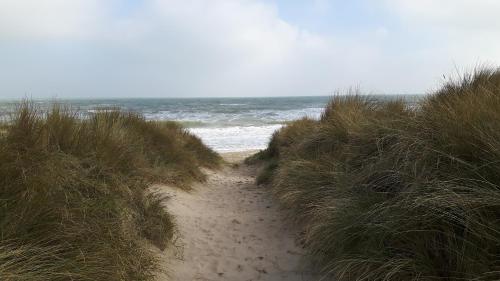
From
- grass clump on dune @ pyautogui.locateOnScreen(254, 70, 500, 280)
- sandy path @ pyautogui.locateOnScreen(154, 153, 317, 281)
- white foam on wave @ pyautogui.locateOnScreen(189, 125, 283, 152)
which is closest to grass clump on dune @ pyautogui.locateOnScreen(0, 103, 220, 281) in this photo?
sandy path @ pyautogui.locateOnScreen(154, 153, 317, 281)

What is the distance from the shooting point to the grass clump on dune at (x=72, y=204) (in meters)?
2.74

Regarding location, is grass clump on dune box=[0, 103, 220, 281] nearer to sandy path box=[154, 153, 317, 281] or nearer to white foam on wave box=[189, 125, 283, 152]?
sandy path box=[154, 153, 317, 281]

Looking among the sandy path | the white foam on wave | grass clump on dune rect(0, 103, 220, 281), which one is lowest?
the white foam on wave

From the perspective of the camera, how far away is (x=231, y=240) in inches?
209

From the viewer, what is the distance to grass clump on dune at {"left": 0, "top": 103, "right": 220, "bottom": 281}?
2.74 m

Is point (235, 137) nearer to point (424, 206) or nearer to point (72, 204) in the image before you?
point (72, 204)

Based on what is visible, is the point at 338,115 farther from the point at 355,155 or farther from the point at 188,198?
the point at 188,198

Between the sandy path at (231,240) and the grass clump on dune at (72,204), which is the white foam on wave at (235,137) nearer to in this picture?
the sandy path at (231,240)

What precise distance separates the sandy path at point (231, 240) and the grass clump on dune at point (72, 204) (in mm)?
412


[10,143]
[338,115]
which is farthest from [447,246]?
[338,115]

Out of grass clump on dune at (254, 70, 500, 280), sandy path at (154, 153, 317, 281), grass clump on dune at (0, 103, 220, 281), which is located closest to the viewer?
grass clump on dune at (254, 70, 500, 280)

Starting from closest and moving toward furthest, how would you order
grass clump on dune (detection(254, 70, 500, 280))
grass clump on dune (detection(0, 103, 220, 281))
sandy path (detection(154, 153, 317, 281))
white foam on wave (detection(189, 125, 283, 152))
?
grass clump on dune (detection(254, 70, 500, 280)) < grass clump on dune (detection(0, 103, 220, 281)) < sandy path (detection(154, 153, 317, 281)) < white foam on wave (detection(189, 125, 283, 152))

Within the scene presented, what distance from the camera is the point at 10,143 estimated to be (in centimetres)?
362

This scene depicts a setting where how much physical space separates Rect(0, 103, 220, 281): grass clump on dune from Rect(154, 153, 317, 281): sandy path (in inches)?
16.2
